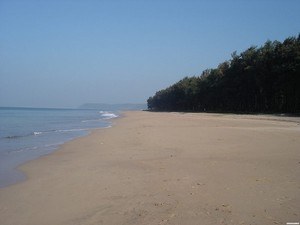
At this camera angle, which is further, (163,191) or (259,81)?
(259,81)

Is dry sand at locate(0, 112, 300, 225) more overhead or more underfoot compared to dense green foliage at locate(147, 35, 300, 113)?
more underfoot

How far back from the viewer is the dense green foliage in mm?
54138

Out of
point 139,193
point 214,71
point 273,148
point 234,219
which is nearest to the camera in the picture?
point 234,219

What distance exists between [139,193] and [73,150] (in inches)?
399

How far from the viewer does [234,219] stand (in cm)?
569

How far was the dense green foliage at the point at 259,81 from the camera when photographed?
5414 cm

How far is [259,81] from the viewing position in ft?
196

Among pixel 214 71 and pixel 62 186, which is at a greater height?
pixel 214 71

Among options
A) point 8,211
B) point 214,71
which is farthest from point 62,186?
point 214,71

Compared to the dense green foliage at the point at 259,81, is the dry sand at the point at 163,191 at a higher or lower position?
lower

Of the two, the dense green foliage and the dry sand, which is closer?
the dry sand

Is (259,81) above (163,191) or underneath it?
above

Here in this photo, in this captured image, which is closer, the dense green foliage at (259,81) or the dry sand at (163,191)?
the dry sand at (163,191)

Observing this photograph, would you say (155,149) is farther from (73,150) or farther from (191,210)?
(191,210)
